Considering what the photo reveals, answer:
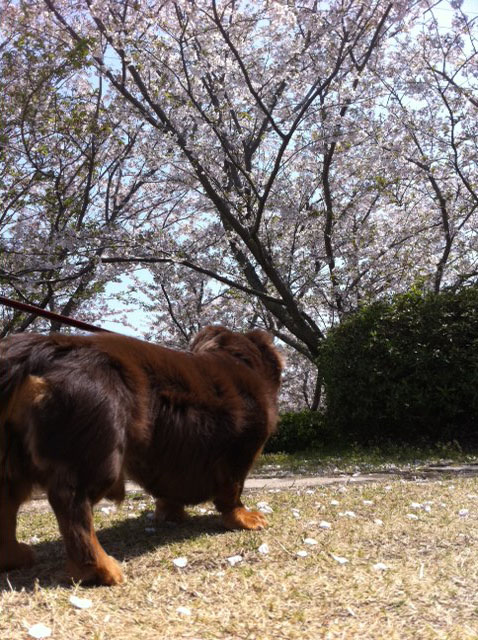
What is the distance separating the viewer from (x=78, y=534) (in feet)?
7.54

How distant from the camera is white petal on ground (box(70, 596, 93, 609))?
6.82 feet

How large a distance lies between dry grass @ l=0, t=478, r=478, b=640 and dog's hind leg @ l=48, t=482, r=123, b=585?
0.06 metres

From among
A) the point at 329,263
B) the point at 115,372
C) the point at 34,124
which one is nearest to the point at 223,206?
the point at 329,263

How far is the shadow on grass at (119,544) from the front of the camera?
8.00 ft

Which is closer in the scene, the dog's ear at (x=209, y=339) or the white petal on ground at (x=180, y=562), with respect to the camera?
the white petal on ground at (x=180, y=562)

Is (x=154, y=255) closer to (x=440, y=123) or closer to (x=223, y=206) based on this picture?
(x=223, y=206)

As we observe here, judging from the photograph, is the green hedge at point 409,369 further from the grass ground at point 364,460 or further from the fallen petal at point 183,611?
the fallen petal at point 183,611

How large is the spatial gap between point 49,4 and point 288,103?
369 centimetres

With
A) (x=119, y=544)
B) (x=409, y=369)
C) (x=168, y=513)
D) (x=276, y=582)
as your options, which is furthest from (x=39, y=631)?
(x=409, y=369)

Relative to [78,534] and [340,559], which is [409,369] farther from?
[78,534]

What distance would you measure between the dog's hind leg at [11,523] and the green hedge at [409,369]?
6023 mm

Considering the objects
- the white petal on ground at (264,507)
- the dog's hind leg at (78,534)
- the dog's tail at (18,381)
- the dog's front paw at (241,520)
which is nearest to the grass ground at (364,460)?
the white petal on ground at (264,507)

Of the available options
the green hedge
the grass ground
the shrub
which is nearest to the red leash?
the grass ground

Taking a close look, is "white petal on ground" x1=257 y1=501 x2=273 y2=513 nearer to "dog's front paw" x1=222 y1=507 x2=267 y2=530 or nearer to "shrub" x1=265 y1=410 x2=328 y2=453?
"dog's front paw" x1=222 y1=507 x2=267 y2=530
